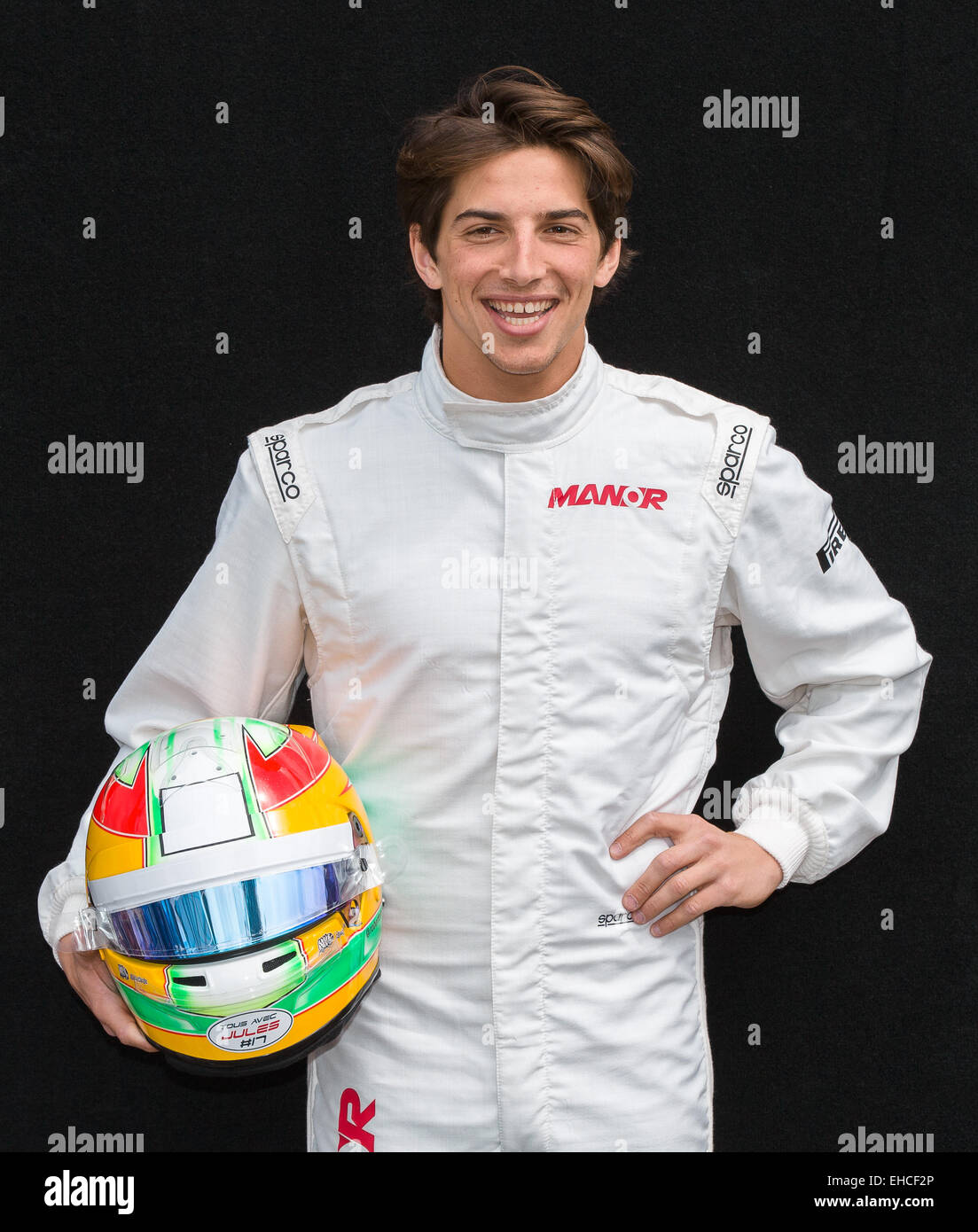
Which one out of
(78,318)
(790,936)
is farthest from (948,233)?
(78,318)

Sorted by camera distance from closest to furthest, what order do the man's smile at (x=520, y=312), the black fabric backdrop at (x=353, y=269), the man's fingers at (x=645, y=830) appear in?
the man's smile at (x=520, y=312) → the man's fingers at (x=645, y=830) → the black fabric backdrop at (x=353, y=269)

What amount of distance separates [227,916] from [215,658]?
39 cm

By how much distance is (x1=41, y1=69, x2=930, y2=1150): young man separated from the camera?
1542mm

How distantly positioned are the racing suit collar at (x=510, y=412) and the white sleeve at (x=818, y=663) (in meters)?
0.24

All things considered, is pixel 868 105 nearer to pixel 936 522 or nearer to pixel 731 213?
pixel 731 213

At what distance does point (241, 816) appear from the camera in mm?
1402

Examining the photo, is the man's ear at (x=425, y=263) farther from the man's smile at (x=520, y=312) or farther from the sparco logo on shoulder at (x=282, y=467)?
the sparco logo on shoulder at (x=282, y=467)

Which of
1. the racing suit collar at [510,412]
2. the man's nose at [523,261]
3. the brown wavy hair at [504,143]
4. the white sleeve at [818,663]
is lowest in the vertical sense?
the white sleeve at [818,663]

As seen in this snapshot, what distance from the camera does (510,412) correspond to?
61.9 inches

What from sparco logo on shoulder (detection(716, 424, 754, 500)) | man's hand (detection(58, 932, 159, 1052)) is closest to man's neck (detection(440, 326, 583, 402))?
sparco logo on shoulder (detection(716, 424, 754, 500))

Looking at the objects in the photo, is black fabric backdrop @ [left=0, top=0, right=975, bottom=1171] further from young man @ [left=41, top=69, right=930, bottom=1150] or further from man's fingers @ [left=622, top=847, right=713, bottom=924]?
man's fingers @ [left=622, top=847, right=713, bottom=924]

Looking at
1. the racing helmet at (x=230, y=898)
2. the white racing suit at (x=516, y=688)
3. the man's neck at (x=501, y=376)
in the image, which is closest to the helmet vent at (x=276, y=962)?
the racing helmet at (x=230, y=898)

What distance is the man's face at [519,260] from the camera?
149 cm

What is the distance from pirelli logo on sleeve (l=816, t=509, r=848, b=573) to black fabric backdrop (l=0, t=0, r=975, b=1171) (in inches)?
17.1
